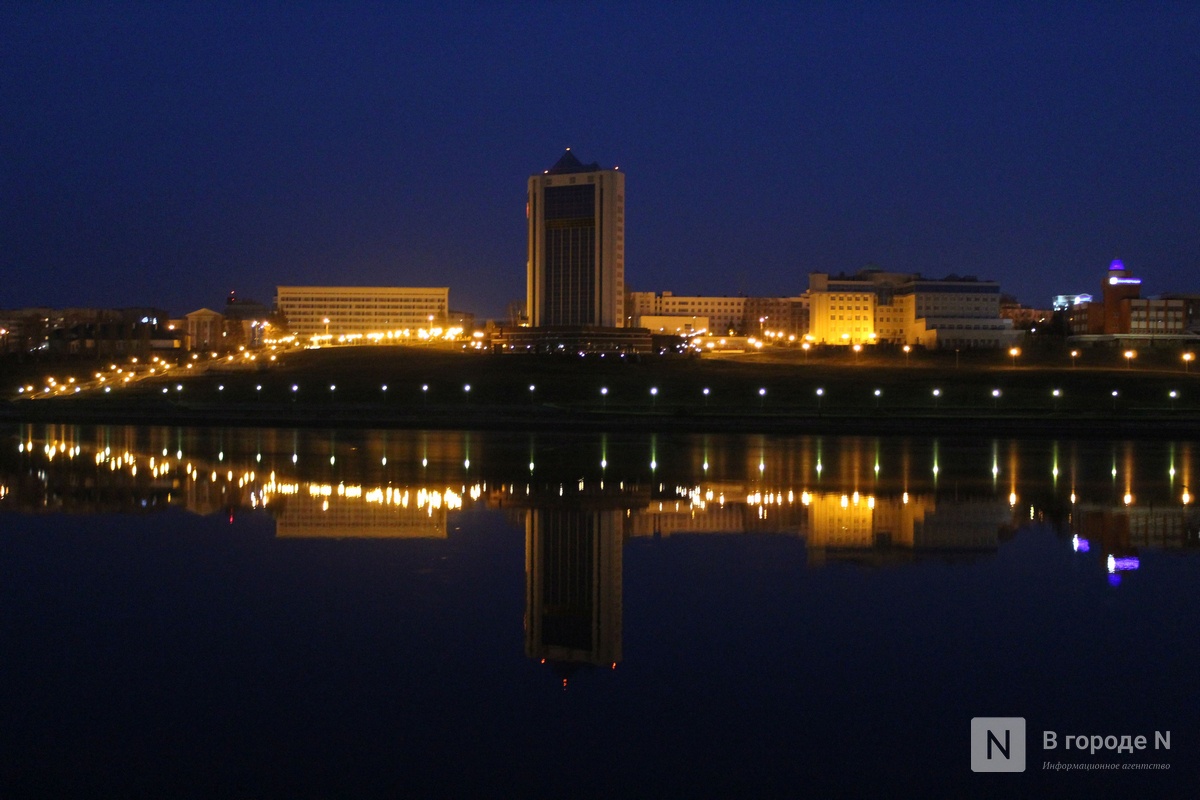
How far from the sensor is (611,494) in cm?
1667

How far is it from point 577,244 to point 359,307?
6789cm

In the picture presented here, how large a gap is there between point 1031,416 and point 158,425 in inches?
1302

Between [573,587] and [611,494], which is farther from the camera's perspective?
[611,494]

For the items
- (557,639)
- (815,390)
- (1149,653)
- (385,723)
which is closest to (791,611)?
(557,639)

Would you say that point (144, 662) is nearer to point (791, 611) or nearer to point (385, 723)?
point (385, 723)

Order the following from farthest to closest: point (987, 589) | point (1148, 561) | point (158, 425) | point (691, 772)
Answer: point (158, 425), point (1148, 561), point (987, 589), point (691, 772)

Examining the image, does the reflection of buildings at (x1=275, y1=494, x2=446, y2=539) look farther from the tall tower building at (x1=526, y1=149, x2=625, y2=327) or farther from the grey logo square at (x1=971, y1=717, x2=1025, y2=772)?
the tall tower building at (x1=526, y1=149, x2=625, y2=327)

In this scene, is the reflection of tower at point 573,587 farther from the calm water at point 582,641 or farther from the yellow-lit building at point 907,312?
the yellow-lit building at point 907,312

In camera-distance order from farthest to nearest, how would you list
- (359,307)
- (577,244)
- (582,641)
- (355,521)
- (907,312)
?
(359,307) → (907,312) → (577,244) → (355,521) → (582,641)

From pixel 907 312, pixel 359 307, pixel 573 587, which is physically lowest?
pixel 573 587

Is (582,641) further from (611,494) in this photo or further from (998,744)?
(611,494)

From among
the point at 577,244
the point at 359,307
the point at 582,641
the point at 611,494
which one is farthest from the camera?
the point at 359,307

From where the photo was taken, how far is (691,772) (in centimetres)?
561

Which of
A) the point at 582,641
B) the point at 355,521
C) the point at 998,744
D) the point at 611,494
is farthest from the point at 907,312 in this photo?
the point at 998,744
